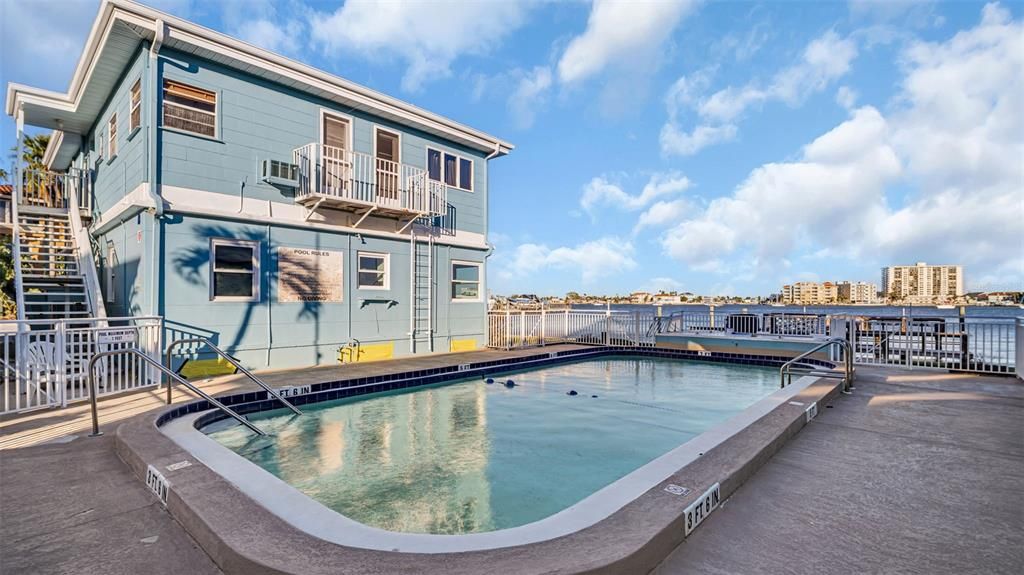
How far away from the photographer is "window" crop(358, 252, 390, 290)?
1005 centimetres

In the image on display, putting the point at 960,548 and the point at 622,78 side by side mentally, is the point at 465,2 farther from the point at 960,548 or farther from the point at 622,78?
the point at 960,548

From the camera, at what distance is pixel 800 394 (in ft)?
18.2

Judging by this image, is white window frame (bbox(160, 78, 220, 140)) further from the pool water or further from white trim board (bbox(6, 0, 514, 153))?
the pool water

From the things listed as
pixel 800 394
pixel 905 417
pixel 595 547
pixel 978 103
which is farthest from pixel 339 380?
pixel 978 103

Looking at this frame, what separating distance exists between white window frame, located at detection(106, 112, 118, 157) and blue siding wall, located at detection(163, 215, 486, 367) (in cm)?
328

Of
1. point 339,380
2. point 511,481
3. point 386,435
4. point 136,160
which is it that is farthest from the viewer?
point 136,160

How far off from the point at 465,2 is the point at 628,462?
451 inches

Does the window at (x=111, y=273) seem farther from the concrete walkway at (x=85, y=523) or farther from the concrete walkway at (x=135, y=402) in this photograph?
the concrete walkway at (x=85, y=523)

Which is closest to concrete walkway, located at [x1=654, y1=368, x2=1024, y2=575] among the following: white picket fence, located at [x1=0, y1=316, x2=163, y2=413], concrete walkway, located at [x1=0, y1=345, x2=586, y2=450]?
concrete walkway, located at [x1=0, y1=345, x2=586, y2=450]

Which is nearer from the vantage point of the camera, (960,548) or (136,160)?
(960,548)

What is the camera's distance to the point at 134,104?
819 centimetres

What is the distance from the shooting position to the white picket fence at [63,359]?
5.16 m

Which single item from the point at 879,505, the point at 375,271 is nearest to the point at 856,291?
the point at 375,271

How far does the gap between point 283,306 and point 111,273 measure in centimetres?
404
